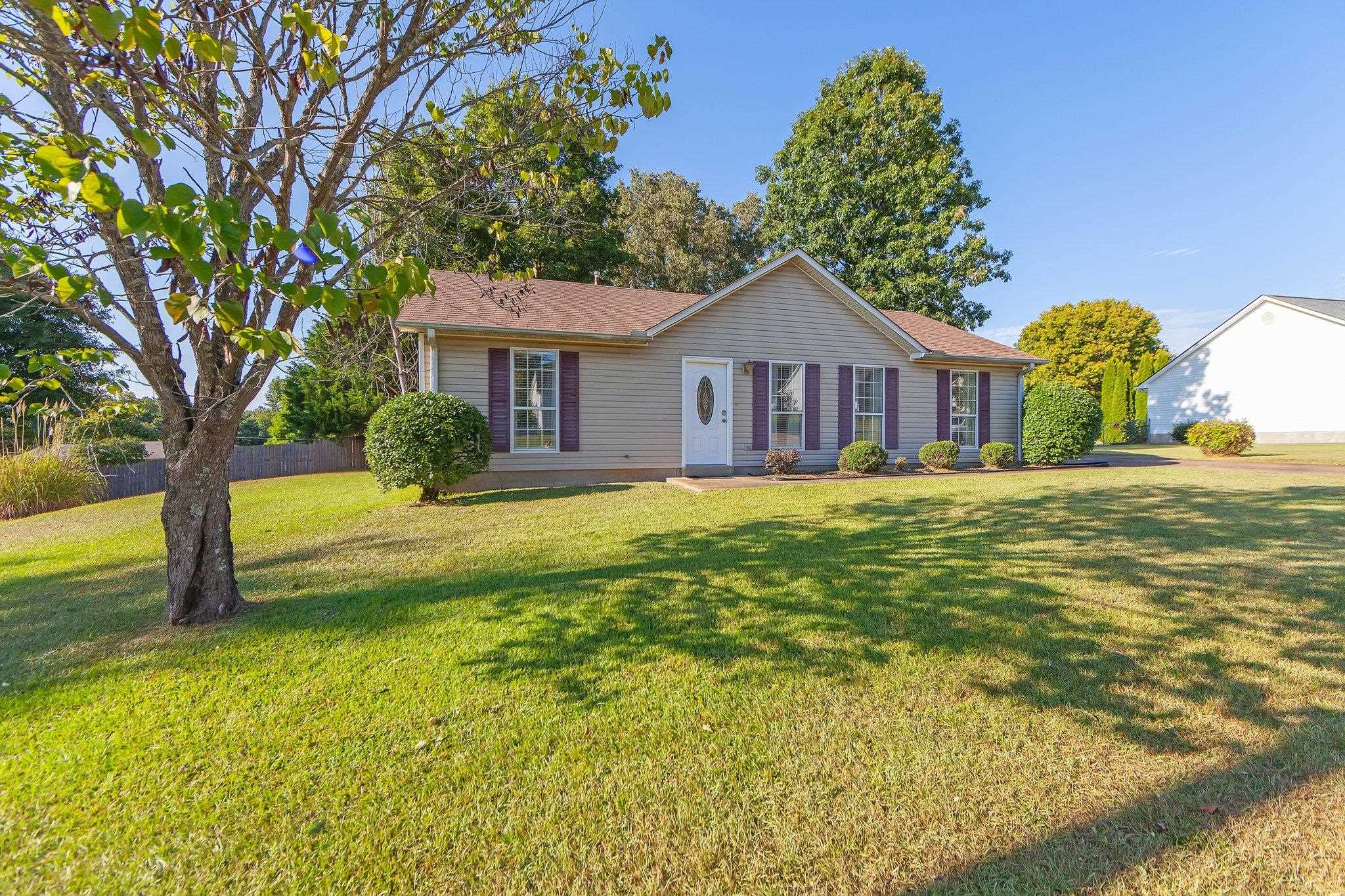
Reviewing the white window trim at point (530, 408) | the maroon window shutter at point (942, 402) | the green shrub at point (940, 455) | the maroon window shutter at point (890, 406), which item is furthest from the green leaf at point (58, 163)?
the maroon window shutter at point (942, 402)

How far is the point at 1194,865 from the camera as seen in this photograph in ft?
5.65

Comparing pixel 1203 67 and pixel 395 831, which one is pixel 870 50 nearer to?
pixel 1203 67

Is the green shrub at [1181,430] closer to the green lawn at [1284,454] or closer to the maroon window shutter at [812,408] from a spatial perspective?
the green lawn at [1284,454]

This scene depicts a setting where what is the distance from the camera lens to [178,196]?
5.51ft

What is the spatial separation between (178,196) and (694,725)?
2777 millimetres

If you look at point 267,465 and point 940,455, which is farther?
point 267,465

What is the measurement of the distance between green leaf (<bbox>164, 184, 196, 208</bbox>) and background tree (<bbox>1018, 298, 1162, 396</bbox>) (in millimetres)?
41720

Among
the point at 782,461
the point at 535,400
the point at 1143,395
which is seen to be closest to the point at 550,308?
the point at 535,400

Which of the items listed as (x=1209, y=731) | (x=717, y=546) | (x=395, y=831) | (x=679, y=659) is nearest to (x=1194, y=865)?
(x=1209, y=731)

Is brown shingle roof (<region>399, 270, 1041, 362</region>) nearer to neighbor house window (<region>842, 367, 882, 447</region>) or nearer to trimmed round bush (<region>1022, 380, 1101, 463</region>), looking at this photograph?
trimmed round bush (<region>1022, 380, 1101, 463</region>)

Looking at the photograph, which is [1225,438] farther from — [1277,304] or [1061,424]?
[1277,304]

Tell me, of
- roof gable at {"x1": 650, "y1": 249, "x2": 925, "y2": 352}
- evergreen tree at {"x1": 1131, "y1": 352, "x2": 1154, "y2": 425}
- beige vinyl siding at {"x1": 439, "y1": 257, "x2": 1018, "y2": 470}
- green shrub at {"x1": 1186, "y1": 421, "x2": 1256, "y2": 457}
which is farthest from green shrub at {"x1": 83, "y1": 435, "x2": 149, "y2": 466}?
evergreen tree at {"x1": 1131, "y1": 352, "x2": 1154, "y2": 425}

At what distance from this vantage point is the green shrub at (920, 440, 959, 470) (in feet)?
41.7

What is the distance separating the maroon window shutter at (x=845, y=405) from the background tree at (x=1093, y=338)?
29.3 meters
